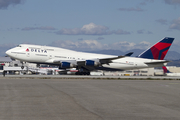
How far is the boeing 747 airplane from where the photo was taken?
4716 cm

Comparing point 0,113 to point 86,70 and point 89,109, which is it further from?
point 86,70

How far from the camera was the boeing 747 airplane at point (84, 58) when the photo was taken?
4716 cm

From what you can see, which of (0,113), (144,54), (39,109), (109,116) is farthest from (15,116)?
(144,54)

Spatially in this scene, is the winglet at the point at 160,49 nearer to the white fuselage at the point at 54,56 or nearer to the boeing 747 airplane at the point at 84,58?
the boeing 747 airplane at the point at 84,58

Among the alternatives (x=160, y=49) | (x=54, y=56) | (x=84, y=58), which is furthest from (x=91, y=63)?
(x=160, y=49)

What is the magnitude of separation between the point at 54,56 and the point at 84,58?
6.40 metres

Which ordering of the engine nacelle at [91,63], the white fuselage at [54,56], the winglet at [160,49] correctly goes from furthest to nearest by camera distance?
the winglet at [160,49], the engine nacelle at [91,63], the white fuselage at [54,56]

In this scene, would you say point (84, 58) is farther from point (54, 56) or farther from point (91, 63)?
point (54, 56)

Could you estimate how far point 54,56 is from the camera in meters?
48.2

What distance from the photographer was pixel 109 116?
393 inches

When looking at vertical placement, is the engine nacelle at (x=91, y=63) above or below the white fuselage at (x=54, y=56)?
below

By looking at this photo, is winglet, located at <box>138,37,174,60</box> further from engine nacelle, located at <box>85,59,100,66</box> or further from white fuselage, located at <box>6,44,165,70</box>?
engine nacelle, located at <box>85,59,100,66</box>

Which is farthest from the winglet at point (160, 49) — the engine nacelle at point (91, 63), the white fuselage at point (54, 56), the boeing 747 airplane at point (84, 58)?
the engine nacelle at point (91, 63)

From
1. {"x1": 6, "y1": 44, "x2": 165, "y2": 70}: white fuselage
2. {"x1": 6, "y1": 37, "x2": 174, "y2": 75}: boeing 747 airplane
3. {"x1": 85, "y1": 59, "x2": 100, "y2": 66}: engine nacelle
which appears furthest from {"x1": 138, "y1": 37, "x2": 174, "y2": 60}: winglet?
{"x1": 85, "y1": 59, "x2": 100, "y2": 66}: engine nacelle
